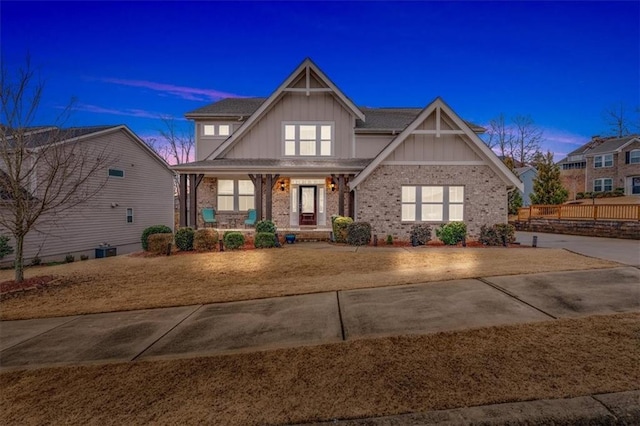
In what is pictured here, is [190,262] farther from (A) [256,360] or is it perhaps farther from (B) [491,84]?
(B) [491,84]

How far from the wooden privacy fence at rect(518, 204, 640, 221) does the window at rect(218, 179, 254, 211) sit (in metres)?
19.8

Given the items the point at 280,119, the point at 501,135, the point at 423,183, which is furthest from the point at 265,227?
the point at 501,135

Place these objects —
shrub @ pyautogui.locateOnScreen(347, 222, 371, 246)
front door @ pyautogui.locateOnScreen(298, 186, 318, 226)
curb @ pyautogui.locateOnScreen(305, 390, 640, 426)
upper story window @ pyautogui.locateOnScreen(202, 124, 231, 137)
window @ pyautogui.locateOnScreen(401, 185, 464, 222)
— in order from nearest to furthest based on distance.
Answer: curb @ pyautogui.locateOnScreen(305, 390, 640, 426), shrub @ pyautogui.locateOnScreen(347, 222, 371, 246), window @ pyautogui.locateOnScreen(401, 185, 464, 222), front door @ pyautogui.locateOnScreen(298, 186, 318, 226), upper story window @ pyautogui.locateOnScreen(202, 124, 231, 137)

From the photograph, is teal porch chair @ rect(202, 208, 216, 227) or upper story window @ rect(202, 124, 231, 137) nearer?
teal porch chair @ rect(202, 208, 216, 227)

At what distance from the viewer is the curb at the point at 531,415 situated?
262 centimetres

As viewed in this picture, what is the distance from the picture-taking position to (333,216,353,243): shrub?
1434 cm

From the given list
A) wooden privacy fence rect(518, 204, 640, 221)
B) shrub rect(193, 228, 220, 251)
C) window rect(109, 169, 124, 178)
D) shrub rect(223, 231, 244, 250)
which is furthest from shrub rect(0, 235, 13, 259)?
wooden privacy fence rect(518, 204, 640, 221)

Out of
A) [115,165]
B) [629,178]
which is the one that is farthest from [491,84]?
[115,165]

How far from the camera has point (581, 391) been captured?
2.97 meters

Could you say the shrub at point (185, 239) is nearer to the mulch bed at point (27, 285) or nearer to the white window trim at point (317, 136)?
the mulch bed at point (27, 285)

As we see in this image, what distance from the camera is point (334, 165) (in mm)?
15914

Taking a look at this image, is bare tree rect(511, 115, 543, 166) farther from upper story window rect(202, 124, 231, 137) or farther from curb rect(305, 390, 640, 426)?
curb rect(305, 390, 640, 426)

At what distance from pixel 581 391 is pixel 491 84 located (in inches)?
2165

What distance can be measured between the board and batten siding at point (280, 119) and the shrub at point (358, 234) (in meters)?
6.28
